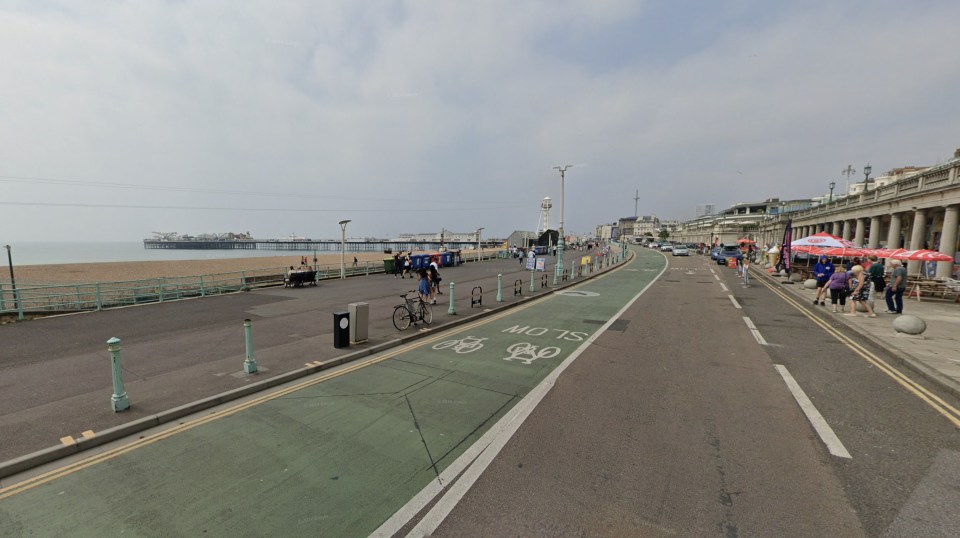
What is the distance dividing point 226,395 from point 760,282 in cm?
2936

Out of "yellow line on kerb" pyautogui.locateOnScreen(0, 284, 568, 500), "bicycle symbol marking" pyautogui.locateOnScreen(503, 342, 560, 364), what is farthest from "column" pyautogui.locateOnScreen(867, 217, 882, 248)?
"yellow line on kerb" pyautogui.locateOnScreen(0, 284, 568, 500)

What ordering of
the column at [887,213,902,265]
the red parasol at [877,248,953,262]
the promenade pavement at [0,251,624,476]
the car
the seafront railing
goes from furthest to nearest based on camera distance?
1. the car
2. the column at [887,213,902,265]
3. the red parasol at [877,248,953,262]
4. the seafront railing
5. the promenade pavement at [0,251,624,476]

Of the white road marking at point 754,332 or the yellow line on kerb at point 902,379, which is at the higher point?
the yellow line on kerb at point 902,379

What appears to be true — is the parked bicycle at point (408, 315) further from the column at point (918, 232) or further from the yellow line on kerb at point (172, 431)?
the column at point (918, 232)

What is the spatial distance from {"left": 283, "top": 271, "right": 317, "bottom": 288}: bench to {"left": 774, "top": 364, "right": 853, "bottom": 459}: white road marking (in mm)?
21146

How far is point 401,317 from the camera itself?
1111cm

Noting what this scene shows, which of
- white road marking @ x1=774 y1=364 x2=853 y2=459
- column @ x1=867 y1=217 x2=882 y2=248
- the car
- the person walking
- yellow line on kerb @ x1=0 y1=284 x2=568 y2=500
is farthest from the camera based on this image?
the car

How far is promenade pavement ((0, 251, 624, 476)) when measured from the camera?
540 centimetres

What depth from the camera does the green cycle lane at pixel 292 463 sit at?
12.0ft

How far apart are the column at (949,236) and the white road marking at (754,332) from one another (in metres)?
16.8

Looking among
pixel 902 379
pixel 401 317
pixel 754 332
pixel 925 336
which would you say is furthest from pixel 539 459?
pixel 925 336

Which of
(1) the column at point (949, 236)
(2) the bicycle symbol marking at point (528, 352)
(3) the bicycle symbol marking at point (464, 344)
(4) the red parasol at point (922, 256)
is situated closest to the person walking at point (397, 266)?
(3) the bicycle symbol marking at point (464, 344)

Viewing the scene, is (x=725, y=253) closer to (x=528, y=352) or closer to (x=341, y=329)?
(x=528, y=352)

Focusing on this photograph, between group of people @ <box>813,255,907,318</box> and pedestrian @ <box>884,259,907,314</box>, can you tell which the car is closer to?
group of people @ <box>813,255,907,318</box>
